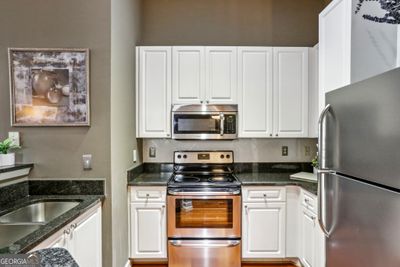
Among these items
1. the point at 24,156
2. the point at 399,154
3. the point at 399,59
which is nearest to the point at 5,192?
the point at 24,156

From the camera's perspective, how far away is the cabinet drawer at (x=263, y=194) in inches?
105

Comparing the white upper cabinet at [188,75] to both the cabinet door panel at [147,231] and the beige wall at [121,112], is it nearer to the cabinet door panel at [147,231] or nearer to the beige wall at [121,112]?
the beige wall at [121,112]

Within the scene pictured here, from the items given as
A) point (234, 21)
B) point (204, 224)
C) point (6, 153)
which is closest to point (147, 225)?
point (204, 224)

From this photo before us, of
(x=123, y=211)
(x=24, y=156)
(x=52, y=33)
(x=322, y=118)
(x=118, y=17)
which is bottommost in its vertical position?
(x=123, y=211)

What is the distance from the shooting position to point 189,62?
2895mm

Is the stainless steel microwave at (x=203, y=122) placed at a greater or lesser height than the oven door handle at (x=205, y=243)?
greater

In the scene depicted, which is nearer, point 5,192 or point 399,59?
point 399,59

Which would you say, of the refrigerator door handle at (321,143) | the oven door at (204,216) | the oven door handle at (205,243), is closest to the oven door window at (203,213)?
the oven door at (204,216)

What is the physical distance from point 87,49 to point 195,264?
2188mm

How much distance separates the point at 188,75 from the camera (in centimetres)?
290

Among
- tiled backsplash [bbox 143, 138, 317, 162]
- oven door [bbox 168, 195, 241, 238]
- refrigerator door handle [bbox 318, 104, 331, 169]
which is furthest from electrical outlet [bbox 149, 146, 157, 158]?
refrigerator door handle [bbox 318, 104, 331, 169]

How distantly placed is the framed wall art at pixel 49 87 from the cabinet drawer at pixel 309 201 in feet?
6.61

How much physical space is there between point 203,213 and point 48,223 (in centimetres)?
143

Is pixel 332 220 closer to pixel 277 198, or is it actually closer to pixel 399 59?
pixel 399 59
